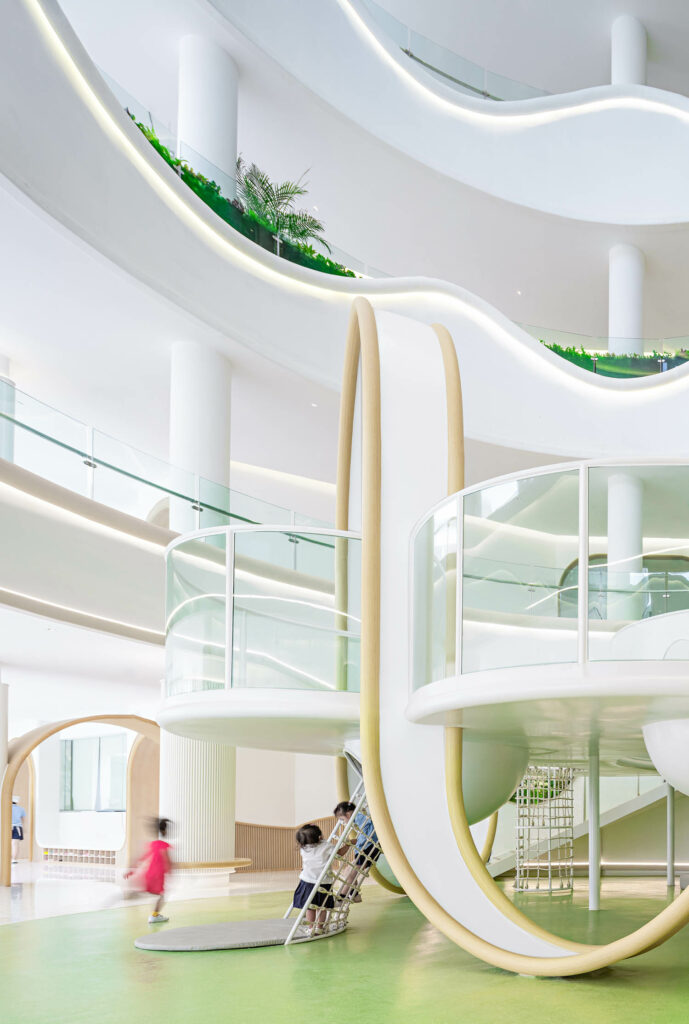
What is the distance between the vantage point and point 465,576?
7457 millimetres

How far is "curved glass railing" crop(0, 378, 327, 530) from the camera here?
1216 cm

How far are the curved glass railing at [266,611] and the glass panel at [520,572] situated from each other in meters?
2.08

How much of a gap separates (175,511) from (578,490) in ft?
28.5

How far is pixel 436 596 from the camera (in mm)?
7969

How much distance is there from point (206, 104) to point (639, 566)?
13.1m

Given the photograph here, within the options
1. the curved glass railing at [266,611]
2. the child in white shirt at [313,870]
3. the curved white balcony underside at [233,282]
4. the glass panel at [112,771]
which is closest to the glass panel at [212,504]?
the curved white balcony underside at [233,282]

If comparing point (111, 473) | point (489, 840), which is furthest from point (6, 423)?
point (489, 840)

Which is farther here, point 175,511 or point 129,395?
point 129,395

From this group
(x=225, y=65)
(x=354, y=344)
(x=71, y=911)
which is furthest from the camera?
(x=225, y=65)

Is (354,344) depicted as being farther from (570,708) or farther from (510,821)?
(510,821)

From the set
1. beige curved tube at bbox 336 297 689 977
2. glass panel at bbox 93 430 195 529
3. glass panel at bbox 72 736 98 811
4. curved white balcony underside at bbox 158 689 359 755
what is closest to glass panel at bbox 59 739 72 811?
glass panel at bbox 72 736 98 811

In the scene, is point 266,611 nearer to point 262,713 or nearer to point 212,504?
point 262,713

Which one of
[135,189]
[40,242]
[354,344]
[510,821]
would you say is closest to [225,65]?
[135,189]

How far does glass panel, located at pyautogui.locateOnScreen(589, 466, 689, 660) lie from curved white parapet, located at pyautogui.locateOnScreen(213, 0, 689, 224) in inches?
585
